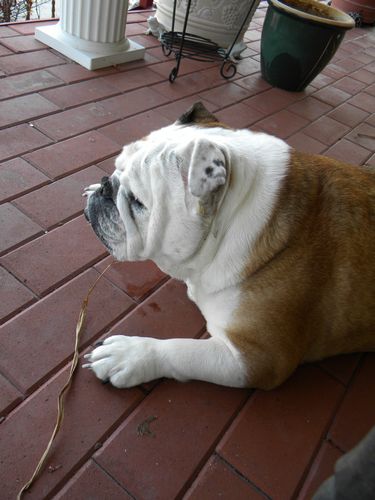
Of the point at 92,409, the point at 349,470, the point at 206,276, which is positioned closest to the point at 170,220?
the point at 206,276

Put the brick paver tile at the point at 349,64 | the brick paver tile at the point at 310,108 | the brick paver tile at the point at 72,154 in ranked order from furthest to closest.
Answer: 1. the brick paver tile at the point at 349,64
2. the brick paver tile at the point at 310,108
3. the brick paver tile at the point at 72,154

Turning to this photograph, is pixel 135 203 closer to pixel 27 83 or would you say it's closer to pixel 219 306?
pixel 219 306

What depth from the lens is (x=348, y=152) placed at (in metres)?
3.45

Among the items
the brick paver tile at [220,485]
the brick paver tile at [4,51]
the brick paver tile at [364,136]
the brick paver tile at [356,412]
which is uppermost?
the brick paver tile at [4,51]

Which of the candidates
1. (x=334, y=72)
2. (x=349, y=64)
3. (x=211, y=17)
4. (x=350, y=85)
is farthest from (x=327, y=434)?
(x=349, y=64)

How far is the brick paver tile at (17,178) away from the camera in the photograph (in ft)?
7.39

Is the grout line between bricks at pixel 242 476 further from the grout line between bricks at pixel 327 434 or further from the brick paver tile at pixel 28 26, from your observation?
the brick paver tile at pixel 28 26

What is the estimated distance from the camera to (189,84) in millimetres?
3770

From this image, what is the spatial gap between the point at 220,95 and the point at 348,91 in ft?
5.22

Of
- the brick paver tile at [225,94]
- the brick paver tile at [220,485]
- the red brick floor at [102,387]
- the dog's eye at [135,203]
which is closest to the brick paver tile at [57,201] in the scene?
the red brick floor at [102,387]

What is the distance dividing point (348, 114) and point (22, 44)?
2780mm

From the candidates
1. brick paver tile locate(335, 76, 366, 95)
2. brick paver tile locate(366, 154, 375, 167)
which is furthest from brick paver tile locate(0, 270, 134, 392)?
brick paver tile locate(335, 76, 366, 95)

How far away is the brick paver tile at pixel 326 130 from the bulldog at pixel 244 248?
1.99m

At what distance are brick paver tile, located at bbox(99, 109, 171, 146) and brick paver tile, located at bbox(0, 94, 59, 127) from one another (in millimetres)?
390
